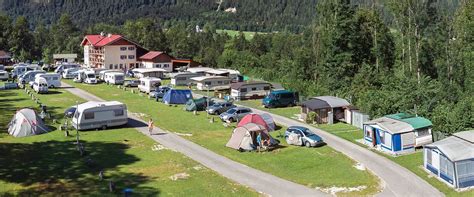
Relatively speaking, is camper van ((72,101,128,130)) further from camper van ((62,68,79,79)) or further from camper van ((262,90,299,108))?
camper van ((62,68,79,79))

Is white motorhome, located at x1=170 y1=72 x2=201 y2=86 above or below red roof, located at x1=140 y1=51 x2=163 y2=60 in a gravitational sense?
below

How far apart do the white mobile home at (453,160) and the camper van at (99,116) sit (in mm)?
24059

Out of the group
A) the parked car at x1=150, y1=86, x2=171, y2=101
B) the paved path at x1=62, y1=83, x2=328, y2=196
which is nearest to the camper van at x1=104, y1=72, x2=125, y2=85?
the parked car at x1=150, y1=86, x2=171, y2=101

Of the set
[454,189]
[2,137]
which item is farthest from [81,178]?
[454,189]

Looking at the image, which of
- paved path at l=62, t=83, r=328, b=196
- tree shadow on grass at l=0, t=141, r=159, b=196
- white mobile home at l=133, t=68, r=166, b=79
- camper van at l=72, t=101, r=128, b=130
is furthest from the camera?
white mobile home at l=133, t=68, r=166, b=79

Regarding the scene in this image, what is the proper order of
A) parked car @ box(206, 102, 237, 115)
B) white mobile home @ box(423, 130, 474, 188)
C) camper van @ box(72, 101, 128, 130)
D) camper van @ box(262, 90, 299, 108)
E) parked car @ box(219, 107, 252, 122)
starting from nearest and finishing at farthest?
white mobile home @ box(423, 130, 474, 188) → camper van @ box(72, 101, 128, 130) → parked car @ box(219, 107, 252, 122) → parked car @ box(206, 102, 237, 115) → camper van @ box(262, 90, 299, 108)

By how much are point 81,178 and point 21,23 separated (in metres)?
102

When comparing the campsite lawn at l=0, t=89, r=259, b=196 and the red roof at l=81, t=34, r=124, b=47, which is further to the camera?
the red roof at l=81, t=34, r=124, b=47

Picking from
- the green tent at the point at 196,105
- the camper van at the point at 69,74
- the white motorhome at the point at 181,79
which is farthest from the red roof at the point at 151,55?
the green tent at the point at 196,105

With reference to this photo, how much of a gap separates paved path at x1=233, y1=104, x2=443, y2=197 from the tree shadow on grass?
12.8 m

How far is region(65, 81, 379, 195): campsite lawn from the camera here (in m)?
26.4

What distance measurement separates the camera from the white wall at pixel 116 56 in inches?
3533

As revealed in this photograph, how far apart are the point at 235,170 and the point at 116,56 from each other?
68.0m

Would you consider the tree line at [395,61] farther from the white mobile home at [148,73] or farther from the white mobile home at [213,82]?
the white mobile home at [148,73]
